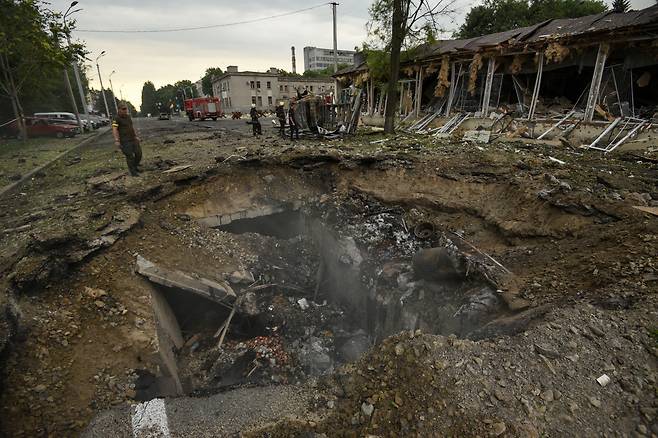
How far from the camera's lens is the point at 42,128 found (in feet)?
56.4

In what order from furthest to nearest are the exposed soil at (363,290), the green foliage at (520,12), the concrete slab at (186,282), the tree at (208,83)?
the tree at (208,83) < the green foliage at (520,12) < the concrete slab at (186,282) < the exposed soil at (363,290)

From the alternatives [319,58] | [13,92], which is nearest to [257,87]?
[13,92]

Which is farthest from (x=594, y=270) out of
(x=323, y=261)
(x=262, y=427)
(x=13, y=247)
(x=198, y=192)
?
(x=13, y=247)

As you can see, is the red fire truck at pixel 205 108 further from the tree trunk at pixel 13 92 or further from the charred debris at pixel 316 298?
the charred debris at pixel 316 298

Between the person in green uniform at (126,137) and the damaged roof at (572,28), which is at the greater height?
the damaged roof at (572,28)

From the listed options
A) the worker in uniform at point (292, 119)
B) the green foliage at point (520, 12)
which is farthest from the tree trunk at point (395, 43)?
the green foliage at point (520, 12)

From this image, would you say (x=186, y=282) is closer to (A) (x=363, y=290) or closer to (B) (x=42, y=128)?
(A) (x=363, y=290)

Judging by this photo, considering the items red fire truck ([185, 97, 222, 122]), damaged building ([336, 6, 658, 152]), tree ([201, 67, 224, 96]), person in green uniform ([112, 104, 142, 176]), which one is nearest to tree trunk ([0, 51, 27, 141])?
person in green uniform ([112, 104, 142, 176])

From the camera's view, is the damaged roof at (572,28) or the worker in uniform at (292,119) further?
the worker in uniform at (292,119)

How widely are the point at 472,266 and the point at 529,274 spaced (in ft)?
1.91

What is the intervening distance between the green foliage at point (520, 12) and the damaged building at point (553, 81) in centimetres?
1602

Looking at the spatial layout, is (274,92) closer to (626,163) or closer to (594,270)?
(626,163)

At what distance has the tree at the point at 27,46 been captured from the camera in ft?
42.0

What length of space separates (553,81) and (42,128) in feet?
77.7
